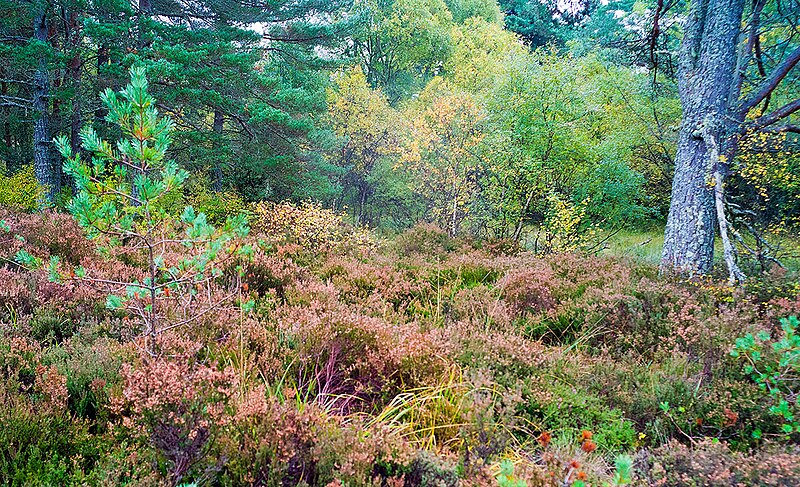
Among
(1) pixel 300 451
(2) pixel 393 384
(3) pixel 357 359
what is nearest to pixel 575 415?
(2) pixel 393 384

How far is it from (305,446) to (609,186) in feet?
28.3

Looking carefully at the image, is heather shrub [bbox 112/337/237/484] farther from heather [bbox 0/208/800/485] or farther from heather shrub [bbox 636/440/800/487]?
heather shrub [bbox 636/440/800/487]

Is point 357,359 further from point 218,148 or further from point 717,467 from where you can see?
point 218,148

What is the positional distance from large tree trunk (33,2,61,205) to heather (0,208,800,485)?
6.42 metres

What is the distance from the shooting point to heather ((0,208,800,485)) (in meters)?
1.90

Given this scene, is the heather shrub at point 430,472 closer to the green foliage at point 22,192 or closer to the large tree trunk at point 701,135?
the large tree trunk at point 701,135

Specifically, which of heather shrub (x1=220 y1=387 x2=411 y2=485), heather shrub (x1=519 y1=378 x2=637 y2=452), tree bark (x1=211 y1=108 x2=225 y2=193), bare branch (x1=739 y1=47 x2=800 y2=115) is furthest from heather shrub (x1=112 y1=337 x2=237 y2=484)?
tree bark (x1=211 y1=108 x2=225 y2=193)

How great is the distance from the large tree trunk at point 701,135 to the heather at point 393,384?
1.84 ft

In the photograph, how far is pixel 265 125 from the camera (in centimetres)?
980

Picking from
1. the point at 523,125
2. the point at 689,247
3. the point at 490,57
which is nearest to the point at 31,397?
the point at 689,247

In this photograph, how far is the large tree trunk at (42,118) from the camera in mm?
9367

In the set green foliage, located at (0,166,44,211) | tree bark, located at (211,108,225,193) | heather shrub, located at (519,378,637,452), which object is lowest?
heather shrub, located at (519,378,637,452)

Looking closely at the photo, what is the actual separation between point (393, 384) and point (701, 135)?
177 inches

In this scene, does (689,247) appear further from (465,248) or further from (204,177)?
(204,177)
